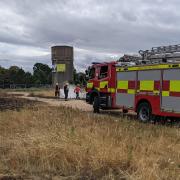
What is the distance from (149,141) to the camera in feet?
34.2

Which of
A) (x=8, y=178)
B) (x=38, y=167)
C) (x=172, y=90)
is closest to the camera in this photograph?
(x=8, y=178)

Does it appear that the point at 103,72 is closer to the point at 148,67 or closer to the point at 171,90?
the point at 148,67

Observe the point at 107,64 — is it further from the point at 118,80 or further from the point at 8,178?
the point at 8,178

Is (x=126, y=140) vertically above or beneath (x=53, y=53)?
beneath

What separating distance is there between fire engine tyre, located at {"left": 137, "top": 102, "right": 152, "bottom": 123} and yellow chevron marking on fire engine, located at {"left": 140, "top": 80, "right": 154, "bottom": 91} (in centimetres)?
67

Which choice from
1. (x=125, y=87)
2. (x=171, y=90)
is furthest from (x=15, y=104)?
(x=171, y=90)

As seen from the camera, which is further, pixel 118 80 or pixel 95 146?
pixel 118 80

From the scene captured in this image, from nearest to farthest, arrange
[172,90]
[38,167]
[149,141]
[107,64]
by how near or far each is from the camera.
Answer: [38,167] < [149,141] < [172,90] < [107,64]

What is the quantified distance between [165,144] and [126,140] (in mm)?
1387

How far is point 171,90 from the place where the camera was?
17266 mm

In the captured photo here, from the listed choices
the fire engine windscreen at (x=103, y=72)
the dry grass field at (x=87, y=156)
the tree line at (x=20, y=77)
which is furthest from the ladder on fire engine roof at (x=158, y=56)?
the tree line at (x=20, y=77)

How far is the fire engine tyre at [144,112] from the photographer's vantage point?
18953mm

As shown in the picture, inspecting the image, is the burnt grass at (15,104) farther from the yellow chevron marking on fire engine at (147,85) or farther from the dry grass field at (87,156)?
the dry grass field at (87,156)

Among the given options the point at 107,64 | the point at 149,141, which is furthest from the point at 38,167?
the point at 107,64
